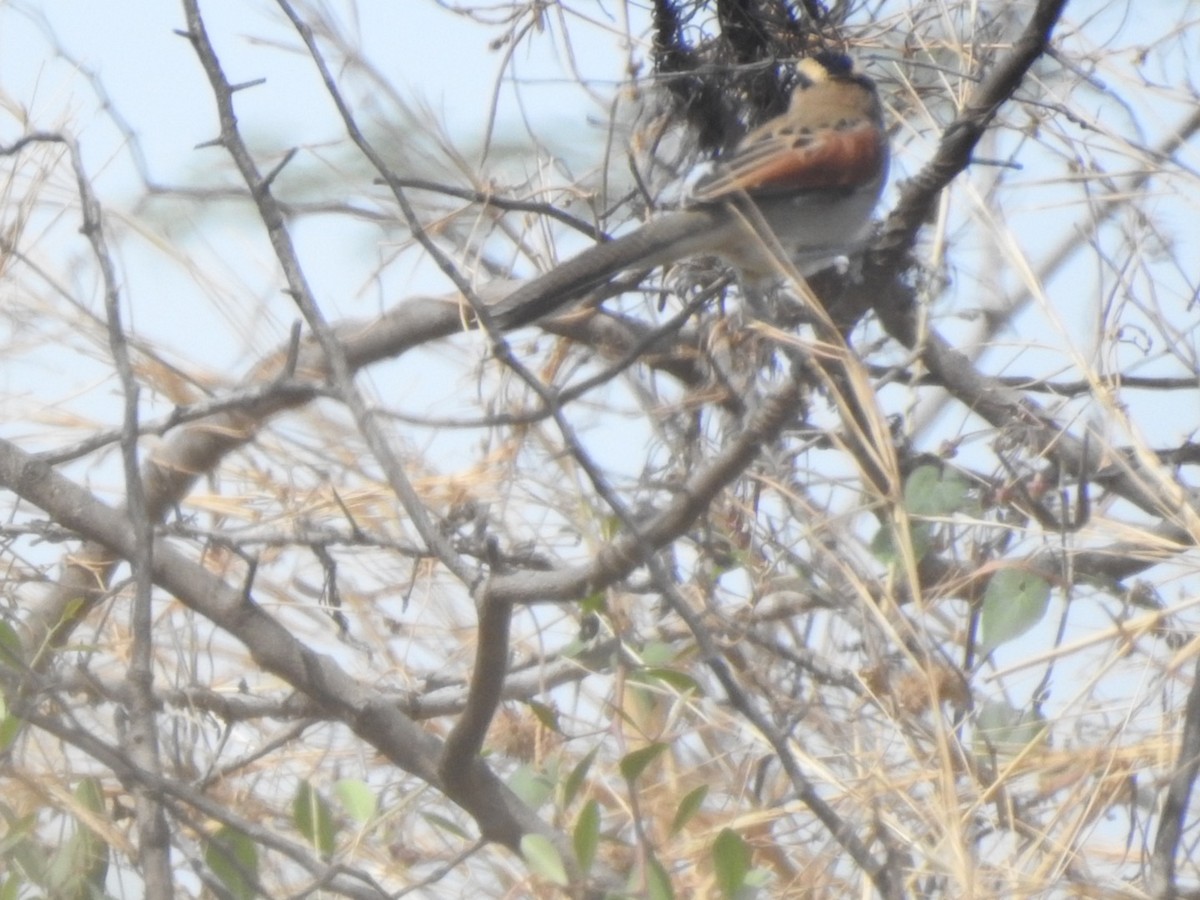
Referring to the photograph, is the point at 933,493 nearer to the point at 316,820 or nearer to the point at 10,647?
the point at 316,820

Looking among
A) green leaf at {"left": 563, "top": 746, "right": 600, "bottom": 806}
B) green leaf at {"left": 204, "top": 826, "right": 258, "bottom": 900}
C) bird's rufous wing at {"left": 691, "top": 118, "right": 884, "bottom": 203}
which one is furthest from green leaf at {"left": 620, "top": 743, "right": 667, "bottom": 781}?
bird's rufous wing at {"left": 691, "top": 118, "right": 884, "bottom": 203}

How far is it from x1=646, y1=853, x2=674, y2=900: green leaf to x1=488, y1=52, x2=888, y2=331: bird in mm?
1030

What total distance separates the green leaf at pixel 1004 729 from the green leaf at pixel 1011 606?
87 millimetres

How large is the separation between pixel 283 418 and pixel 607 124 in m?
0.83

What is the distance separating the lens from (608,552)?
5.08ft

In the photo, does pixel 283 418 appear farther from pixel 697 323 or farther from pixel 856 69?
Answer: pixel 856 69

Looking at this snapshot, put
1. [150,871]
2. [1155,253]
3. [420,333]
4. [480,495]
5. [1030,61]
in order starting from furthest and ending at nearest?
[420,333]
[480,495]
[1155,253]
[1030,61]
[150,871]

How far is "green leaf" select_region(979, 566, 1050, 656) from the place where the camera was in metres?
2.05

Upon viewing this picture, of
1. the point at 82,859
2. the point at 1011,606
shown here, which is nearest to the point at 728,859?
the point at 1011,606

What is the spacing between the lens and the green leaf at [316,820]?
178 centimetres

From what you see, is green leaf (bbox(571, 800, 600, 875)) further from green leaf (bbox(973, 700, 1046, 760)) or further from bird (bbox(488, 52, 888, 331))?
bird (bbox(488, 52, 888, 331))

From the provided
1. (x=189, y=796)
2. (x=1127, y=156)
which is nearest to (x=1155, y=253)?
(x=1127, y=156)

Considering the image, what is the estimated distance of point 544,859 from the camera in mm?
1570

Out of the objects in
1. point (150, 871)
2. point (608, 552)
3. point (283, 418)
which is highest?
point (283, 418)
